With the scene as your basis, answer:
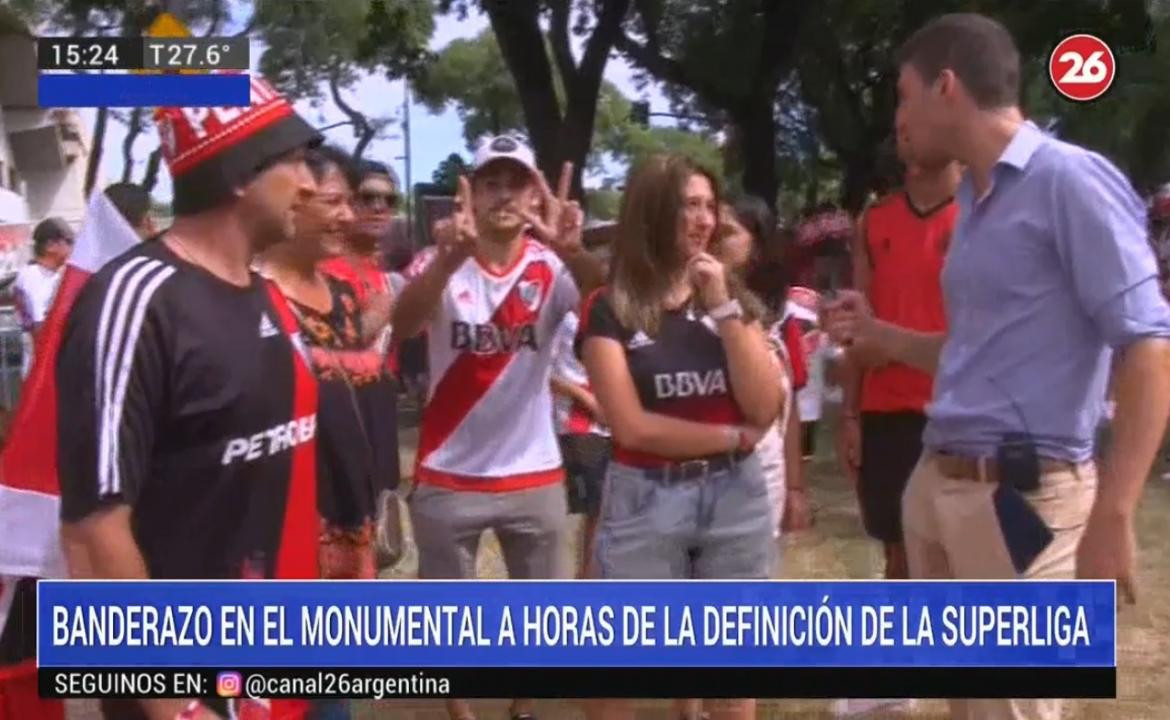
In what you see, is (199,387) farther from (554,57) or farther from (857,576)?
(857,576)

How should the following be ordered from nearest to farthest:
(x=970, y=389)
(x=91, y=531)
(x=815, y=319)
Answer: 1. (x=91, y=531)
2. (x=970, y=389)
3. (x=815, y=319)

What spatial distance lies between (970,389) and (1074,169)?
0.33 m

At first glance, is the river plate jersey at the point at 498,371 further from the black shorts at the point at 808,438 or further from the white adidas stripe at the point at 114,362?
the white adidas stripe at the point at 114,362

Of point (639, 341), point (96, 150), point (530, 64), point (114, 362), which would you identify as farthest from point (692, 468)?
point (96, 150)

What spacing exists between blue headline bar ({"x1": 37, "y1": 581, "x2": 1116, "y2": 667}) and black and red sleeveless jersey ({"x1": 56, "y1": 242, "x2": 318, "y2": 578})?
24 centimetres

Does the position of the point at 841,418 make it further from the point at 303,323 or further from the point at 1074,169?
the point at 303,323

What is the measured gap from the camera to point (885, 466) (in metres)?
2.31

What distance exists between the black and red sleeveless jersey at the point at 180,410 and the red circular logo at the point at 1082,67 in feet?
3.84

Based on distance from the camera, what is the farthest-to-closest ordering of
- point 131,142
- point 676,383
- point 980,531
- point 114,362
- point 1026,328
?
1. point 676,383
2. point 131,142
3. point 980,531
4. point 1026,328
5. point 114,362

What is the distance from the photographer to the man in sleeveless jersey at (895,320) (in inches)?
83.9

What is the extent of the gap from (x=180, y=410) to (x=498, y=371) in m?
0.78

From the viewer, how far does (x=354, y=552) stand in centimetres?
220

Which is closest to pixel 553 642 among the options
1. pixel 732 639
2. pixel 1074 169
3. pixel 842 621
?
pixel 732 639

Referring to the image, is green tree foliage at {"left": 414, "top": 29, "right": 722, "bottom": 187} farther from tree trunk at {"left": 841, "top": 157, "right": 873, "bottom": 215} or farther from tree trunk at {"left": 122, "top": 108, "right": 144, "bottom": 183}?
tree trunk at {"left": 122, "top": 108, "right": 144, "bottom": 183}
